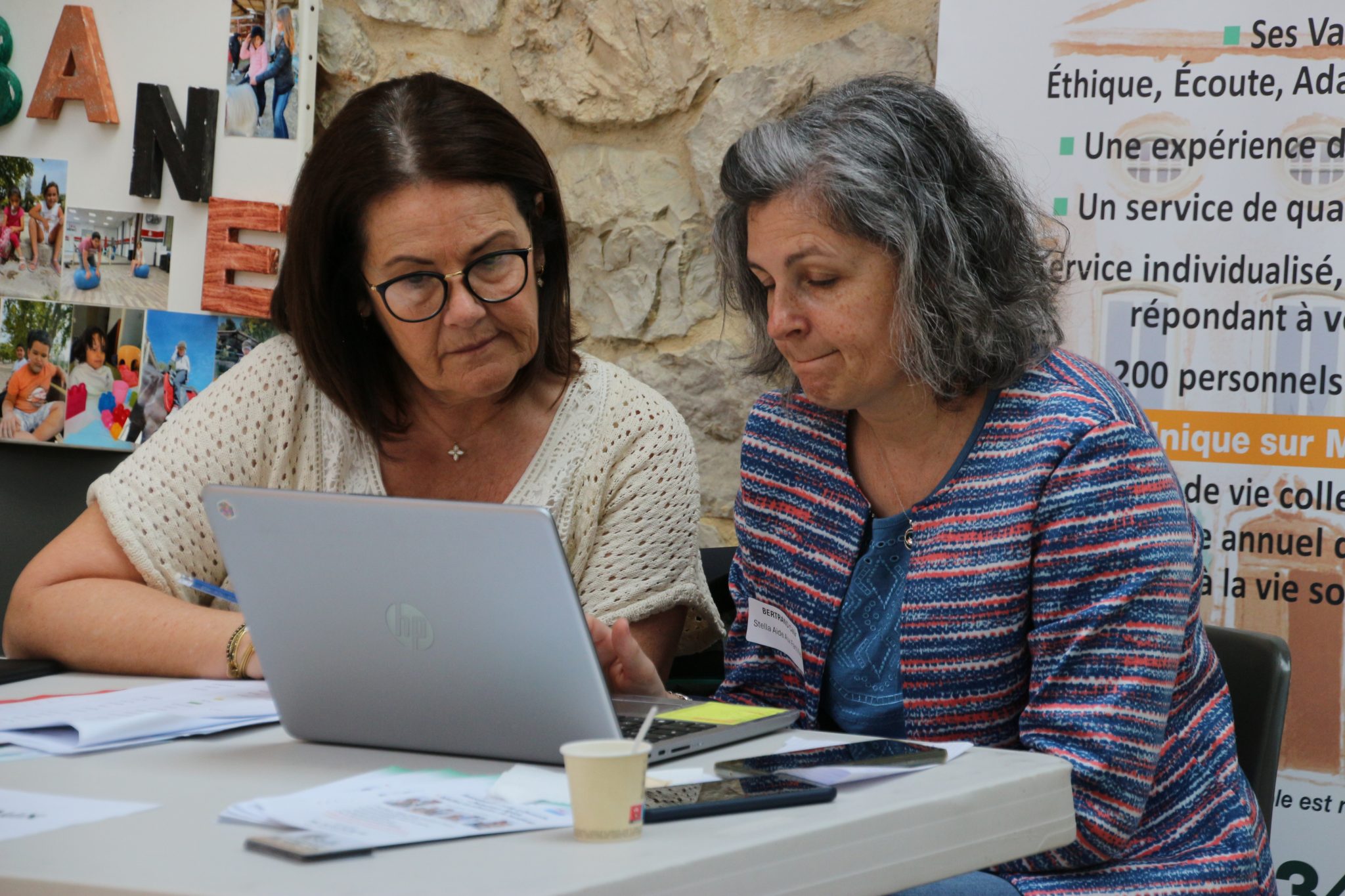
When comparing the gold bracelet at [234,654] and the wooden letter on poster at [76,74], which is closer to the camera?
the gold bracelet at [234,654]

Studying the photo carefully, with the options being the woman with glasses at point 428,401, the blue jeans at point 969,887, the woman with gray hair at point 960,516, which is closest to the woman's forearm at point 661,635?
the woman with glasses at point 428,401

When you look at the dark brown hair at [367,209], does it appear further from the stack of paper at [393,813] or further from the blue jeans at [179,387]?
the stack of paper at [393,813]

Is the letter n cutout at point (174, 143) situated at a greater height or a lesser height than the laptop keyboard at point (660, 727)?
greater

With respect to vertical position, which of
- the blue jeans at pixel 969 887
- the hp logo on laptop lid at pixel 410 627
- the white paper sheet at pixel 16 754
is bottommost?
the blue jeans at pixel 969 887

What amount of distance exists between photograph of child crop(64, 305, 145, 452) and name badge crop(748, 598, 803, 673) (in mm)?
1530

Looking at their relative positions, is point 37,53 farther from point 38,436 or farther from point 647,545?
point 647,545

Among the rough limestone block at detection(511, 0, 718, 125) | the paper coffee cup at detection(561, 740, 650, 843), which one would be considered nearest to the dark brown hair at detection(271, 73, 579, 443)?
the rough limestone block at detection(511, 0, 718, 125)

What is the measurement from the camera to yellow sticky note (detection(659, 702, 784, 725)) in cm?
119

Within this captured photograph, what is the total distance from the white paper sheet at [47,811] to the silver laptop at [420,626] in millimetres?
207

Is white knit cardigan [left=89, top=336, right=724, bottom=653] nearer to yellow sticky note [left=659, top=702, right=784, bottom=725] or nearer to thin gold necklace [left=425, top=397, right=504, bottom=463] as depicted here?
thin gold necklace [left=425, top=397, right=504, bottom=463]

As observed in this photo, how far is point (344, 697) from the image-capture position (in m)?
1.11

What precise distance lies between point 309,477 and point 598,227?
0.89 metres

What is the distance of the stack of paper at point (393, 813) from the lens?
82 cm

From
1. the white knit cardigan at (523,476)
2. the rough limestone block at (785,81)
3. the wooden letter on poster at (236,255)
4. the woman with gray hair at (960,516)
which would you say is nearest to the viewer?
the woman with gray hair at (960,516)
